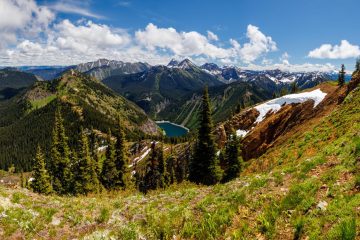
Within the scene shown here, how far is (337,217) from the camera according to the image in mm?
9648

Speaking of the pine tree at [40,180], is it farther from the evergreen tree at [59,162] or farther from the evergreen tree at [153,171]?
the evergreen tree at [153,171]

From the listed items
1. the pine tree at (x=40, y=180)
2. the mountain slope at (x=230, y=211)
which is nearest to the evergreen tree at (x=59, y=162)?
the pine tree at (x=40, y=180)

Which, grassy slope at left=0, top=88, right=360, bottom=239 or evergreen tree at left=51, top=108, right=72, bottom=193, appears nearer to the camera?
grassy slope at left=0, top=88, right=360, bottom=239

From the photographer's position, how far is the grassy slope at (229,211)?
33.7 feet

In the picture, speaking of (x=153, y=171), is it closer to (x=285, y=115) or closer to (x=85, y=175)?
(x=85, y=175)

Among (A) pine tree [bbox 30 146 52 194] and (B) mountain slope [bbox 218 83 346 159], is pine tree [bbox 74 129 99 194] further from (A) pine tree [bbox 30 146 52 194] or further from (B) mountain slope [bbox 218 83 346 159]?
(B) mountain slope [bbox 218 83 346 159]

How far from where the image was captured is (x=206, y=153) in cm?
5391

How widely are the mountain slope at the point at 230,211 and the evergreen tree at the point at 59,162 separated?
5298cm

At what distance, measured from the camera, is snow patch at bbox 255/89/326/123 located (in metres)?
61.1

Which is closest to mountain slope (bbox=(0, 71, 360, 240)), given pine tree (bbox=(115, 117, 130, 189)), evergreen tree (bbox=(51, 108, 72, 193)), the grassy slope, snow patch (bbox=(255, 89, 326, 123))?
the grassy slope

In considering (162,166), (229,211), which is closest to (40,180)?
(162,166)

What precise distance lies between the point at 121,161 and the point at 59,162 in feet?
53.5

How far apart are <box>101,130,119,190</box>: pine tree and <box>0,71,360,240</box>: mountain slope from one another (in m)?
45.8

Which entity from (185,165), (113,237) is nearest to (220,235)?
(113,237)
